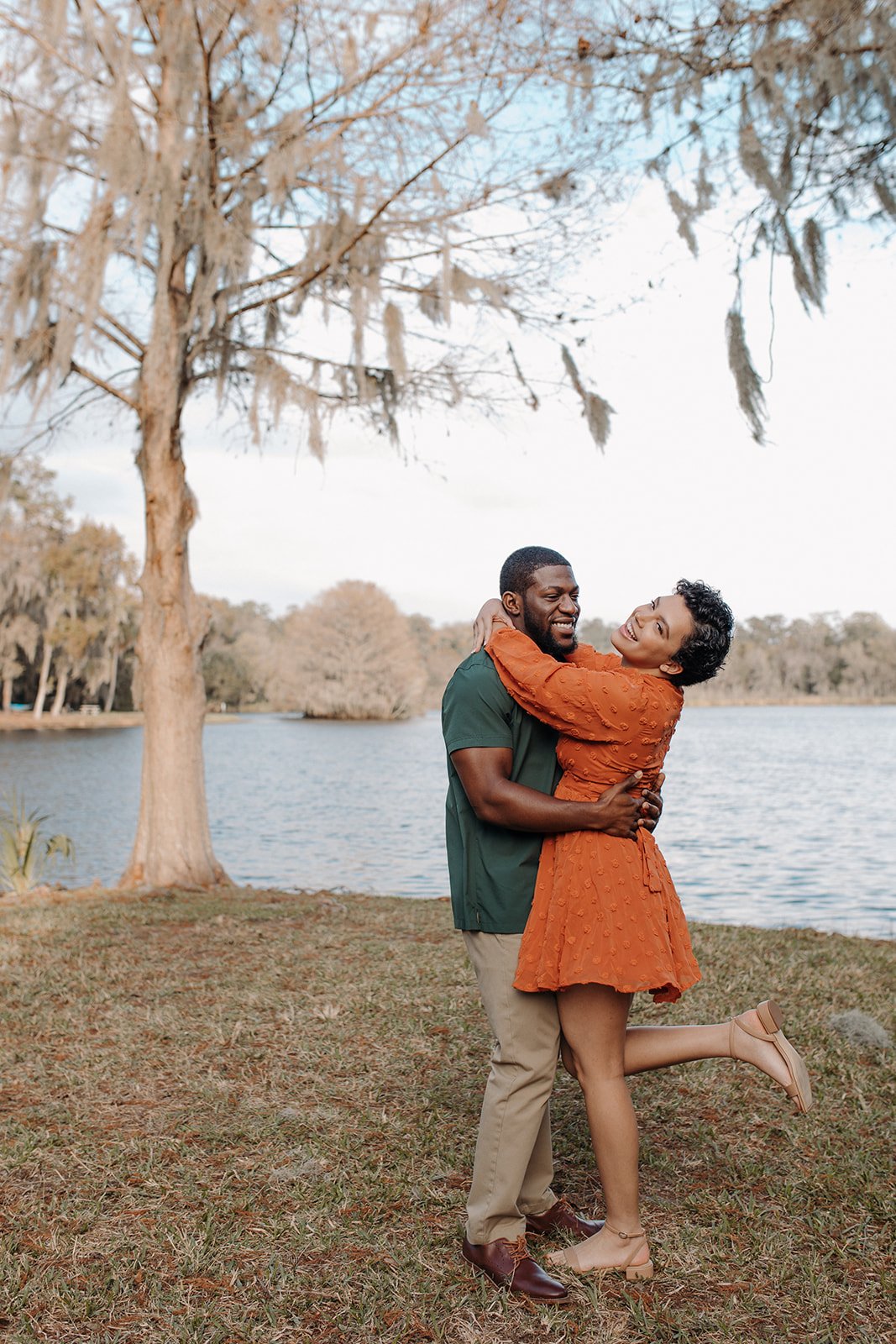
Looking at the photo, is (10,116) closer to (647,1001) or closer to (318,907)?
(318,907)

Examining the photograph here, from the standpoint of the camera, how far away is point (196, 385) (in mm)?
8297

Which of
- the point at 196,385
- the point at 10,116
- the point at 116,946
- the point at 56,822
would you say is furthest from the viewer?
the point at 56,822

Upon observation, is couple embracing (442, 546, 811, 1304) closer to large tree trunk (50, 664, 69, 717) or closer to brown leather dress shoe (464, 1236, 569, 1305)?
brown leather dress shoe (464, 1236, 569, 1305)

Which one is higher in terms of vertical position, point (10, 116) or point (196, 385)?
point (10, 116)

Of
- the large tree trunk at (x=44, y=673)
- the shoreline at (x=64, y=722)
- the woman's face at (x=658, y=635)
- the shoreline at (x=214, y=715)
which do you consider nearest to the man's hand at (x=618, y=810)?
the woman's face at (x=658, y=635)

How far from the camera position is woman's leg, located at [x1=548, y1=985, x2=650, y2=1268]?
99.4 inches

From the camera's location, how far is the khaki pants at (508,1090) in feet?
8.35

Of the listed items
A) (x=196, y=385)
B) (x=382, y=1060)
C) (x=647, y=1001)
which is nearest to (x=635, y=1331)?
(x=382, y=1060)

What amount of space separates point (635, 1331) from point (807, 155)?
16.5 feet

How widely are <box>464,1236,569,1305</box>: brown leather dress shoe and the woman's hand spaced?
1.45 meters

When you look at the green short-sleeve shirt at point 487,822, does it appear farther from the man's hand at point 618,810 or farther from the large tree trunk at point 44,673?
the large tree trunk at point 44,673

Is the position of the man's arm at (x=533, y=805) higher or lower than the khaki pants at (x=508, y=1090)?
higher

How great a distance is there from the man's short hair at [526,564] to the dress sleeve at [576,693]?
173mm

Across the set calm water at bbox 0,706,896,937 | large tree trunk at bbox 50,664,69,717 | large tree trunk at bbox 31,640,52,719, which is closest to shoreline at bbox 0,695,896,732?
large tree trunk at bbox 50,664,69,717
